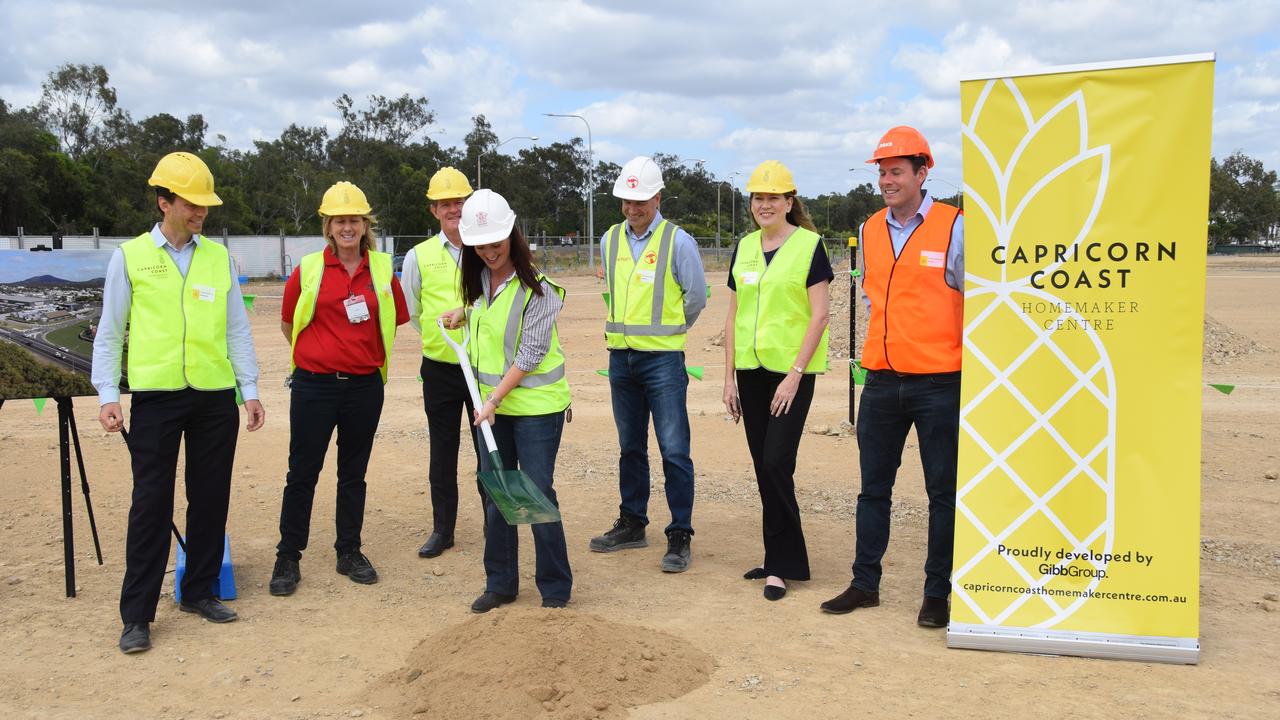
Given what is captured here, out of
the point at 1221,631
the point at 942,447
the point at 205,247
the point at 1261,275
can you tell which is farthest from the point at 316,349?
the point at 1261,275

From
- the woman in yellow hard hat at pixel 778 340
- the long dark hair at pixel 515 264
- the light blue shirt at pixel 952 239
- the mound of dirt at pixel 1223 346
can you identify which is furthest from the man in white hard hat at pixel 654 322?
the mound of dirt at pixel 1223 346

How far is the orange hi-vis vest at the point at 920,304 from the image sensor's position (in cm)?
473

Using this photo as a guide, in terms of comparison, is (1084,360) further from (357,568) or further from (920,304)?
(357,568)

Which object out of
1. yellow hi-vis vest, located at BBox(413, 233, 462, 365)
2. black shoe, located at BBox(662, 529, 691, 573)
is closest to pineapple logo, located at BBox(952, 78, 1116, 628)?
black shoe, located at BBox(662, 529, 691, 573)

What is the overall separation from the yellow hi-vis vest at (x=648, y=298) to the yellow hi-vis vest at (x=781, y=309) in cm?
62

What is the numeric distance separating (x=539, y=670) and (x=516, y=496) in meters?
0.94

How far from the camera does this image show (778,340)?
5355 mm

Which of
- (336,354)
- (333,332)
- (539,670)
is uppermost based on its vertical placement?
(333,332)

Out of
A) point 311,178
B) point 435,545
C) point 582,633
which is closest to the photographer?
point 582,633

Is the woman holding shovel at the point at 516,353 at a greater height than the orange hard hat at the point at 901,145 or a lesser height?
lesser

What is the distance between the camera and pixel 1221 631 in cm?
480

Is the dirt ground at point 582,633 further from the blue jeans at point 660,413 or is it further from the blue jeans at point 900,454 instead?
the blue jeans at point 660,413

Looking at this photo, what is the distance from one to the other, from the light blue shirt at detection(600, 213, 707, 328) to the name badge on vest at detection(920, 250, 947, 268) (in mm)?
1550

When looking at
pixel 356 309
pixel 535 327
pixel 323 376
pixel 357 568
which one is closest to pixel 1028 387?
pixel 535 327
